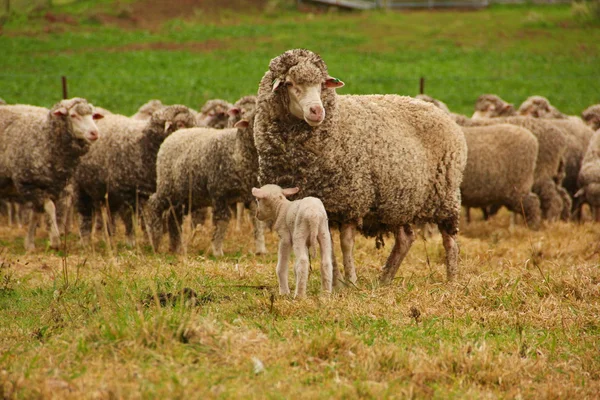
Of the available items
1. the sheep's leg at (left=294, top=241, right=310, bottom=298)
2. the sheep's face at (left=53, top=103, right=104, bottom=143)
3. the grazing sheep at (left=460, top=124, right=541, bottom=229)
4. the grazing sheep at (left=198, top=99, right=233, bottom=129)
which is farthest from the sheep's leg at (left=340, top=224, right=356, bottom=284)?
the grazing sheep at (left=198, top=99, right=233, bottom=129)

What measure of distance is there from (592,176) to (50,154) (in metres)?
8.24

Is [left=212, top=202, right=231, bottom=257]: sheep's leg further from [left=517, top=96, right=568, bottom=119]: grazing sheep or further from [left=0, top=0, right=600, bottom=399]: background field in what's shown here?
[left=517, top=96, right=568, bottom=119]: grazing sheep

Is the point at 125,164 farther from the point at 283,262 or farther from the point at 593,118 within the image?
the point at 593,118

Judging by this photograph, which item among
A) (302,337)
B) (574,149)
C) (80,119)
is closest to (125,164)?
(80,119)

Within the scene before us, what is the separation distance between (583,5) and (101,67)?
24.0m

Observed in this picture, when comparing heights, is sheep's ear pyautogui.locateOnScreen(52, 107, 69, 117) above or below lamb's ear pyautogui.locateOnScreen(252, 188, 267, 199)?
below

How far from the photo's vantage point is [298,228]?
6520 mm

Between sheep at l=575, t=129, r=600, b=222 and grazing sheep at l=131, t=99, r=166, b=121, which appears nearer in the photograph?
sheep at l=575, t=129, r=600, b=222

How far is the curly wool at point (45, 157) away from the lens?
37.0ft

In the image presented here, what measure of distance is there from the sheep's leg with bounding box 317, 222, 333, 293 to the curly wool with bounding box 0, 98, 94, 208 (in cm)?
557

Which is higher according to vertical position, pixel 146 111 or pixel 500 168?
pixel 146 111

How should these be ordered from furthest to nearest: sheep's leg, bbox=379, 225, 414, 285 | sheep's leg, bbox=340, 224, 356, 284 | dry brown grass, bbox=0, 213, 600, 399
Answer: sheep's leg, bbox=379, 225, 414, 285
sheep's leg, bbox=340, 224, 356, 284
dry brown grass, bbox=0, 213, 600, 399

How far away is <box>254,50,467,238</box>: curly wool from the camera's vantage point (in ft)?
23.4

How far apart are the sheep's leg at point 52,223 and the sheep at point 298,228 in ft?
15.5
